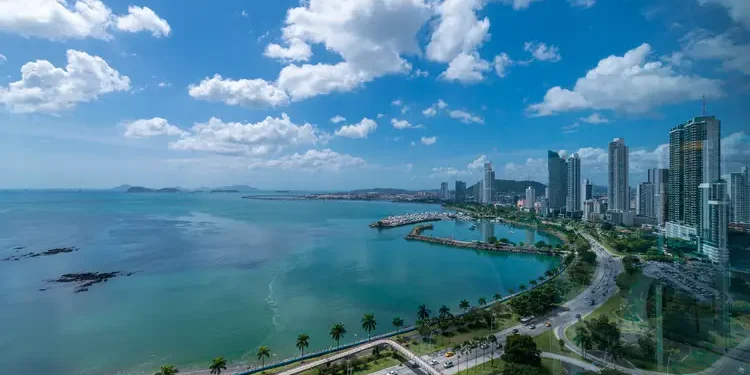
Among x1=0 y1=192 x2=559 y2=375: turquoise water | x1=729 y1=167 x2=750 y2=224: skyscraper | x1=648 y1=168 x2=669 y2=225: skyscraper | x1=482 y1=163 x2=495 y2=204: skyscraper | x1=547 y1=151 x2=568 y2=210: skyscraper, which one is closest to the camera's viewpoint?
x1=729 y1=167 x2=750 y2=224: skyscraper

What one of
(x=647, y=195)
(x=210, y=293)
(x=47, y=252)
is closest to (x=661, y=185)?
(x=647, y=195)

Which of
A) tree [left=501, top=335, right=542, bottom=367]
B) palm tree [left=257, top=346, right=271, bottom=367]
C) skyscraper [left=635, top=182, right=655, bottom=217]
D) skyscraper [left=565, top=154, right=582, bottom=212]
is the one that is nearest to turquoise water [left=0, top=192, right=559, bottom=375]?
palm tree [left=257, top=346, right=271, bottom=367]

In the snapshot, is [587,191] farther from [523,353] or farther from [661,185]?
[523,353]

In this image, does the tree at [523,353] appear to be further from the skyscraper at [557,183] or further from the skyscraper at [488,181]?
the skyscraper at [488,181]

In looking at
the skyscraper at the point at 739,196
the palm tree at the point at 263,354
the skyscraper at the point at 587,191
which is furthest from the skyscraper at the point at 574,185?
the palm tree at the point at 263,354

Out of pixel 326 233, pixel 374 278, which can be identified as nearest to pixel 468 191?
pixel 326 233

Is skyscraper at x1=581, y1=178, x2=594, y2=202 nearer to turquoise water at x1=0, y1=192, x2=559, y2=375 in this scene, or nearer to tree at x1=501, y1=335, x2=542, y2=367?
turquoise water at x1=0, y1=192, x2=559, y2=375
